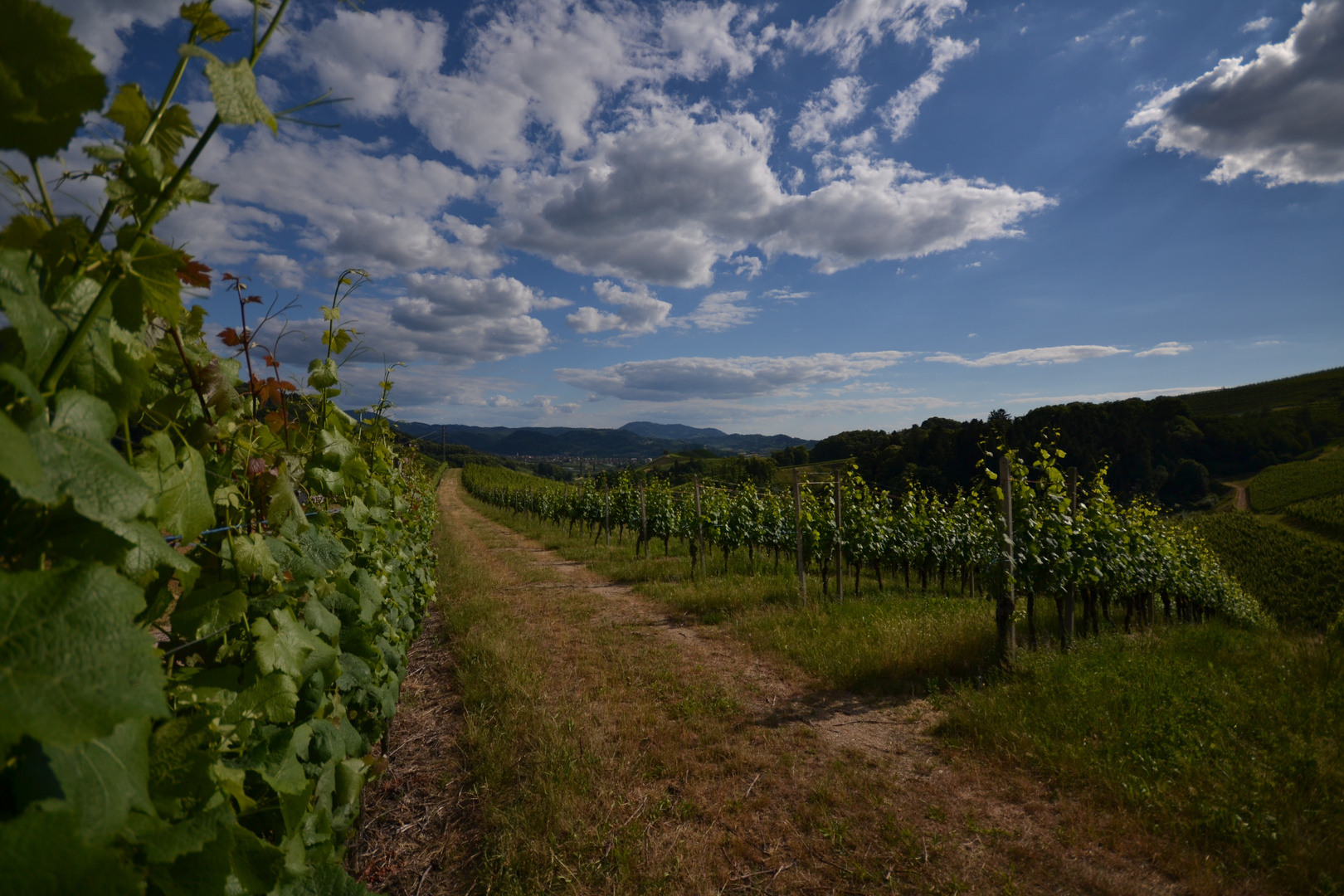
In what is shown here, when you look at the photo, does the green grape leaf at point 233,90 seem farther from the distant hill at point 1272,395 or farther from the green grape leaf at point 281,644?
the distant hill at point 1272,395

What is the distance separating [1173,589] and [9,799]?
14.9m

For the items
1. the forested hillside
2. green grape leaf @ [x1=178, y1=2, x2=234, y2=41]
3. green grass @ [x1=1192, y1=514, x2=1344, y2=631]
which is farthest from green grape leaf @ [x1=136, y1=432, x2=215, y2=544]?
the forested hillside

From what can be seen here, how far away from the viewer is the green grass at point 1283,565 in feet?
94.1

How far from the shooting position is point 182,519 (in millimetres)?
1071

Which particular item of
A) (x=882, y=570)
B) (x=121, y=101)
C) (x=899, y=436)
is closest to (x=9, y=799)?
(x=121, y=101)

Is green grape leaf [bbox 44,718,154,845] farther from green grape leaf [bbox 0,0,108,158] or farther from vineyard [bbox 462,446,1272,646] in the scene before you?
vineyard [bbox 462,446,1272,646]

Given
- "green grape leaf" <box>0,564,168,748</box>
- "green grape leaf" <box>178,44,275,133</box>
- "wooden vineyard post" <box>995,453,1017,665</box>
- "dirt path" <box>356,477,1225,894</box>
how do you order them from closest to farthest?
1. "green grape leaf" <box>0,564,168,748</box>
2. "green grape leaf" <box>178,44,275,133</box>
3. "dirt path" <box>356,477,1225,894</box>
4. "wooden vineyard post" <box>995,453,1017,665</box>

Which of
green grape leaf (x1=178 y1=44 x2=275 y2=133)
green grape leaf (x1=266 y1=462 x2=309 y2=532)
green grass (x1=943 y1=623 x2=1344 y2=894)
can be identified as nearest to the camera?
green grape leaf (x1=178 y1=44 x2=275 y2=133)

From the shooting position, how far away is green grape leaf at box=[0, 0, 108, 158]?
57 centimetres

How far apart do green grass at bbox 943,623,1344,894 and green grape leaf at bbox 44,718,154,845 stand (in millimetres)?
4516

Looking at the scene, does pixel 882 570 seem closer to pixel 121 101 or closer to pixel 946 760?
pixel 946 760

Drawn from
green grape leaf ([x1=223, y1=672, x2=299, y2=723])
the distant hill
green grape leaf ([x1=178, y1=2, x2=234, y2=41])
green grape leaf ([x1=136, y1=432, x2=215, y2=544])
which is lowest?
green grape leaf ([x1=223, y1=672, x2=299, y2=723])

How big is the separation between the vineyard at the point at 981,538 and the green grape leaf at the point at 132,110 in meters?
6.59

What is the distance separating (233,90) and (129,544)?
25.3 inches
